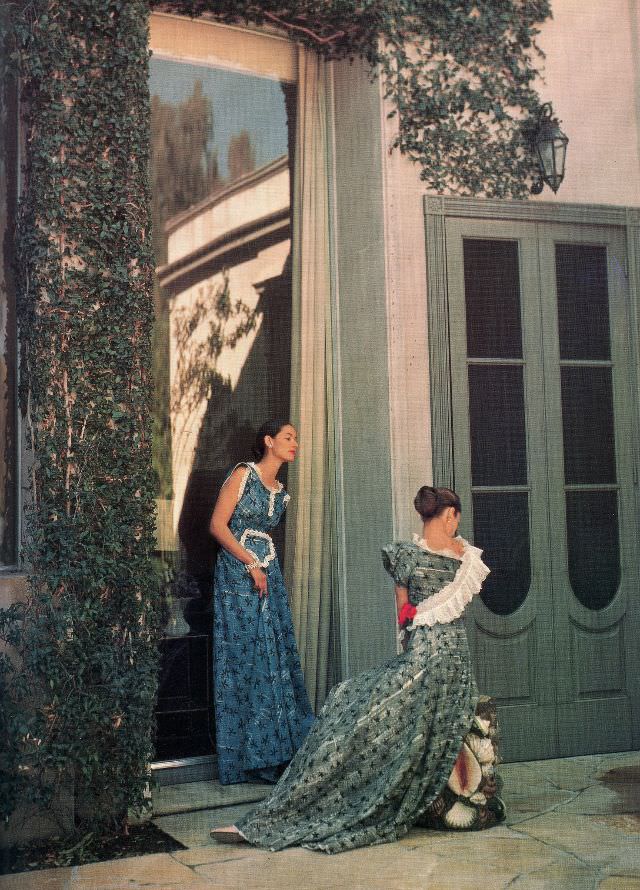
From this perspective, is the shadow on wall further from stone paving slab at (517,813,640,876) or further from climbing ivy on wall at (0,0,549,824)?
stone paving slab at (517,813,640,876)

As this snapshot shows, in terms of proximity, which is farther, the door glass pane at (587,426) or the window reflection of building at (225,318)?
the door glass pane at (587,426)

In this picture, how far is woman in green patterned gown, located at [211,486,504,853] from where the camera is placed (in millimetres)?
4133

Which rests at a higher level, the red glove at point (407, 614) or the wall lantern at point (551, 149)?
the wall lantern at point (551, 149)

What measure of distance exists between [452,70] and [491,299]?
1.24m

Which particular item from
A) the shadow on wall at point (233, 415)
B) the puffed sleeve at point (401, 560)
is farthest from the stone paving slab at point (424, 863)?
the shadow on wall at point (233, 415)

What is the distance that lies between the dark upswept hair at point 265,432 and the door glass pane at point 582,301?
1.64 meters

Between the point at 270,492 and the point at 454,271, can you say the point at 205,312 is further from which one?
the point at 454,271

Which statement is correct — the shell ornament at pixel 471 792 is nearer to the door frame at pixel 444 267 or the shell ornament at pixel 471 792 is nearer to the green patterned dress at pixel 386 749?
the green patterned dress at pixel 386 749

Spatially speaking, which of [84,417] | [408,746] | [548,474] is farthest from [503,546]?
[84,417]

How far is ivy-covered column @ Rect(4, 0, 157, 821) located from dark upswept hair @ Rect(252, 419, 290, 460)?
89 centimetres

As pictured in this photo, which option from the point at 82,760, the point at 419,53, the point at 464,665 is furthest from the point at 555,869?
the point at 419,53

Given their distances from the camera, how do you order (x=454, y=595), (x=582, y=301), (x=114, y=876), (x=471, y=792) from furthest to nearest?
(x=582, y=301) → (x=454, y=595) → (x=471, y=792) → (x=114, y=876)

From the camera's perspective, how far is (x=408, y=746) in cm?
418

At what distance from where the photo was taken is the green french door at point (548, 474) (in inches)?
220
